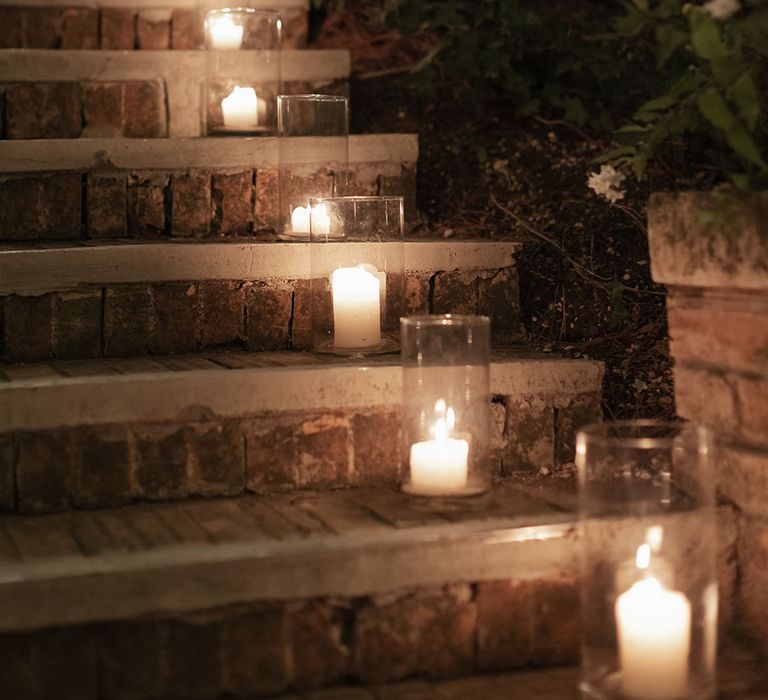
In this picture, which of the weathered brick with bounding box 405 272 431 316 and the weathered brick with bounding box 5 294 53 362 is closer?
the weathered brick with bounding box 5 294 53 362

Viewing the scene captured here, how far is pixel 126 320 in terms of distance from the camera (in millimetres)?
2709

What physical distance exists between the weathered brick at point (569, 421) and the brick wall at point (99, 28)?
1753 mm

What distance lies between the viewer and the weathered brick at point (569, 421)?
8.46 ft

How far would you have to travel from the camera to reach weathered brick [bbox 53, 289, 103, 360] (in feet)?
8.74

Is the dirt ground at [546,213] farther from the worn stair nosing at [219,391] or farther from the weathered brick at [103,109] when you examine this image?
the weathered brick at [103,109]

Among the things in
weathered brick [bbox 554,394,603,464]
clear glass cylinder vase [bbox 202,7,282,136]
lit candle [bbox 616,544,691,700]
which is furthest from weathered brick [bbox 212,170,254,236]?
lit candle [bbox 616,544,691,700]

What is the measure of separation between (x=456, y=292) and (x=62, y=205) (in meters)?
0.95

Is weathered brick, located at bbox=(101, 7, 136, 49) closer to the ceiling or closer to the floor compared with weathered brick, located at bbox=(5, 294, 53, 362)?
closer to the ceiling

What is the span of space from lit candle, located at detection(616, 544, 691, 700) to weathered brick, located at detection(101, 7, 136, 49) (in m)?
2.40

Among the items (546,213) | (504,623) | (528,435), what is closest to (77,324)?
(528,435)

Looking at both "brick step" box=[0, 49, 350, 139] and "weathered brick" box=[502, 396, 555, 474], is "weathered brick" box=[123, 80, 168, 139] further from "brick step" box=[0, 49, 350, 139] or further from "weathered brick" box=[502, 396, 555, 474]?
"weathered brick" box=[502, 396, 555, 474]

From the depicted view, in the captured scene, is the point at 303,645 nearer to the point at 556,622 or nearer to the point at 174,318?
the point at 556,622

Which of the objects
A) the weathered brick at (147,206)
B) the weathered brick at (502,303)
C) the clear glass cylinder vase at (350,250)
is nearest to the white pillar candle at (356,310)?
the clear glass cylinder vase at (350,250)

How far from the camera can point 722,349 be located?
230 cm
